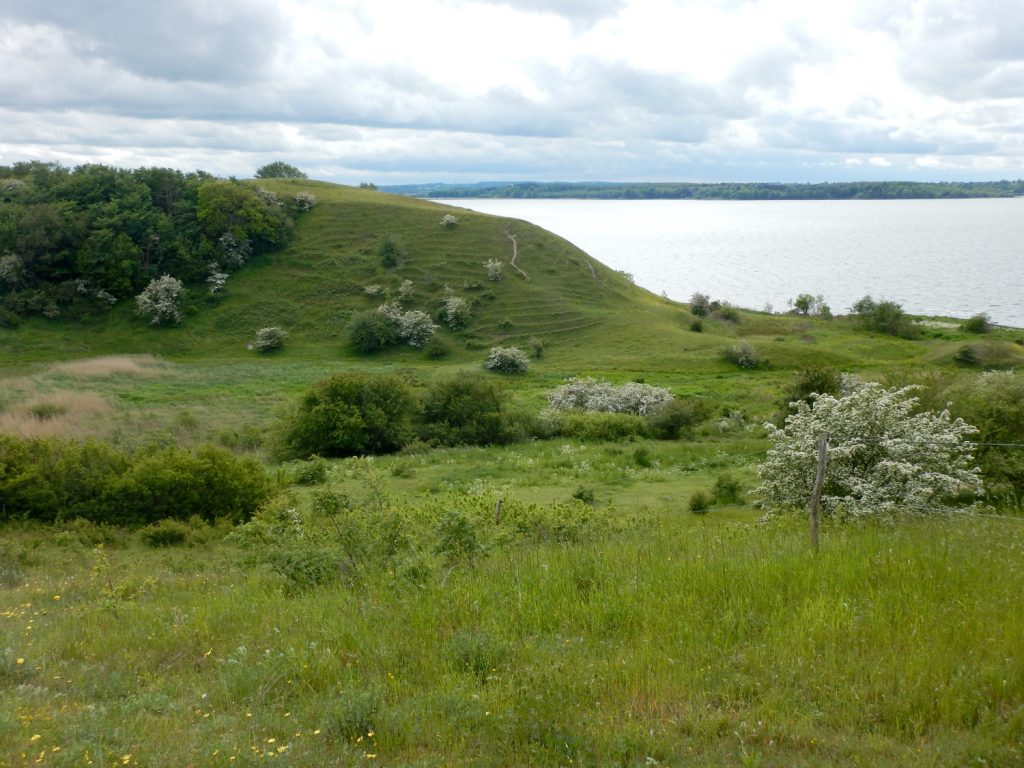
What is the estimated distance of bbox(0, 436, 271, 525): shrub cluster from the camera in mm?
21609

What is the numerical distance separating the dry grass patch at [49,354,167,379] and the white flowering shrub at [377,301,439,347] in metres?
18.1

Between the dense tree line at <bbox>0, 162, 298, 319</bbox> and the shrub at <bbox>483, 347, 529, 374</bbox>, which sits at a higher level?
the dense tree line at <bbox>0, 162, 298, 319</bbox>

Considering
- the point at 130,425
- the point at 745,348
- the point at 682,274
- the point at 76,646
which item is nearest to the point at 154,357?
the point at 130,425

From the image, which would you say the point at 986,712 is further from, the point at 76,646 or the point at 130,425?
the point at 130,425

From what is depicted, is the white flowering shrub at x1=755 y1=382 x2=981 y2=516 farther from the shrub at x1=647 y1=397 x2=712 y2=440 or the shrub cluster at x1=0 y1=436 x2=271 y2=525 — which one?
the shrub at x1=647 y1=397 x2=712 y2=440

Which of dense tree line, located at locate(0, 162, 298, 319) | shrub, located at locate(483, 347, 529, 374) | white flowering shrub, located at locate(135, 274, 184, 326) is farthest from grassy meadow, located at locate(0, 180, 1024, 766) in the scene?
dense tree line, located at locate(0, 162, 298, 319)

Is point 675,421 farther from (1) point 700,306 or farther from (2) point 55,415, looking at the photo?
(1) point 700,306

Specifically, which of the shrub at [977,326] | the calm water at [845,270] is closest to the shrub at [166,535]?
the shrub at [977,326]

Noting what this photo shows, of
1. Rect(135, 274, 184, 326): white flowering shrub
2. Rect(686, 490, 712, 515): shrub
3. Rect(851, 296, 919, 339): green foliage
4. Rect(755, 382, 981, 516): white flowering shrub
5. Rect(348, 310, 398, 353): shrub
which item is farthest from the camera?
Rect(851, 296, 919, 339): green foliage

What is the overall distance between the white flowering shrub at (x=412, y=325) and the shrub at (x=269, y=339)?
8.38m

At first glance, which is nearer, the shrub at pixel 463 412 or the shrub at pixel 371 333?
the shrub at pixel 463 412

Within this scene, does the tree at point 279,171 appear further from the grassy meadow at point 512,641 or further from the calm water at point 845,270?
the grassy meadow at point 512,641

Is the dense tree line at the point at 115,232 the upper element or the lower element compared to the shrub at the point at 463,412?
upper

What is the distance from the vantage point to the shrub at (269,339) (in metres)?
67.8
